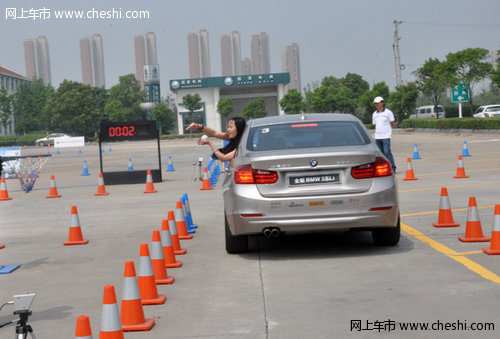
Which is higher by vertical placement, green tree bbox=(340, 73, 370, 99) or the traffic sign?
green tree bbox=(340, 73, 370, 99)

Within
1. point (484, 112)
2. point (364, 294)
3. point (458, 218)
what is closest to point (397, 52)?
point (484, 112)

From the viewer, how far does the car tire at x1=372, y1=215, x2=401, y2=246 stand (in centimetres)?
849

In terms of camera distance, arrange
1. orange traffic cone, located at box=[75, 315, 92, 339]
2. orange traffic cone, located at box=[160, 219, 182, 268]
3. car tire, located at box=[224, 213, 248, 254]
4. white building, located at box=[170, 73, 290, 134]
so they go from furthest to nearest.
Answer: white building, located at box=[170, 73, 290, 134] → car tire, located at box=[224, 213, 248, 254] → orange traffic cone, located at box=[160, 219, 182, 268] → orange traffic cone, located at box=[75, 315, 92, 339]

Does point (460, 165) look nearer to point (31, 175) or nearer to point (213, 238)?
point (213, 238)

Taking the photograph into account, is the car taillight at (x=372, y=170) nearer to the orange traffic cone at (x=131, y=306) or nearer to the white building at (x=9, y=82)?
the orange traffic cone at (x=131, y=306)

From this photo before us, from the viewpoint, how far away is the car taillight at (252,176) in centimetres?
801

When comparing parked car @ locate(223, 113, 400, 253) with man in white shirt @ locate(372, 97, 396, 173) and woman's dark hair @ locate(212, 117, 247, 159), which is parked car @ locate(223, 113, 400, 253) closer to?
woman's dark hair @ locate(212, 117, 247, 159)

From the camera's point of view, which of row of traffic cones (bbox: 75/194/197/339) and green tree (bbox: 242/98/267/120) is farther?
green tree (bbox: 242/98/267/120)

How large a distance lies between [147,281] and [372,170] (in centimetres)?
299

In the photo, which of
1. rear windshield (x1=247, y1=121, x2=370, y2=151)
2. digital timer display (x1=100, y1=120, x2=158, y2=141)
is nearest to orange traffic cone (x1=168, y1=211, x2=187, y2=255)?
rear windshield (x1=247, y1=121, x2=370, y2=151)

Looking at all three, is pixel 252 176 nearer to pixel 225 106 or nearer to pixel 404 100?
pixel 404 100

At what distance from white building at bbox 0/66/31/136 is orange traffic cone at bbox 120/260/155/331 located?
393 feet

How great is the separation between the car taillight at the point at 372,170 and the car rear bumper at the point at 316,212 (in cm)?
18

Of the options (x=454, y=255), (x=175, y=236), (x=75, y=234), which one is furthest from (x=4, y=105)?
(x=454, y=255)
